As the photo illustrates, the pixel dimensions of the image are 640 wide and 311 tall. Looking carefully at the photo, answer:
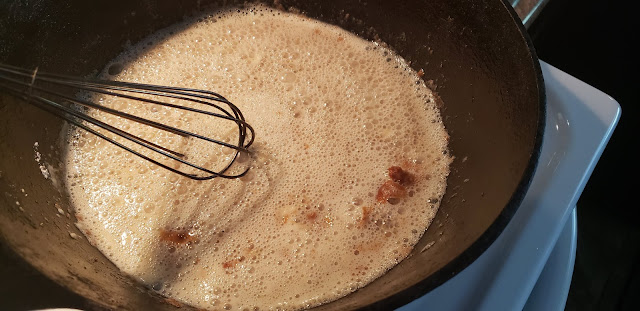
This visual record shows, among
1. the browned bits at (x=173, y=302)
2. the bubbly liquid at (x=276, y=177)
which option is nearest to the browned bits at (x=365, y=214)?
the bubbly liquid at (x=276, y=177)

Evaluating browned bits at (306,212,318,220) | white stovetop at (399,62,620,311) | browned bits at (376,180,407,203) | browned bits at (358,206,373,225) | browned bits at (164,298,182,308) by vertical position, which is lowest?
browned bits at (164,298,182,308)

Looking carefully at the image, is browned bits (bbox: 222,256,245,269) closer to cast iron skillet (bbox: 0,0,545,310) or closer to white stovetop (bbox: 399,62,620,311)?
cast iron skillet (bbox: 0,0,545,310)

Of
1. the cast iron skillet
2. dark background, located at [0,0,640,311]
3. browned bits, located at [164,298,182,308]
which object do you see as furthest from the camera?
dark background, located at [0,0,640,311]

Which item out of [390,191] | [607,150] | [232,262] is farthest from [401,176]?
[607,150]

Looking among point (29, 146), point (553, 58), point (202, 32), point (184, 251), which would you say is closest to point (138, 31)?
point (202, 32)

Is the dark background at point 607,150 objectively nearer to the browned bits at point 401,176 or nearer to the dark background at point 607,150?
the dark background at point 607,150

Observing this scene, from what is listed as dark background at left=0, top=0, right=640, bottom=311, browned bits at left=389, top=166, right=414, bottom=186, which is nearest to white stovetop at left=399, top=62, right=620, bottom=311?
browned bits at left=389, top=166, right=414, bottom=186
